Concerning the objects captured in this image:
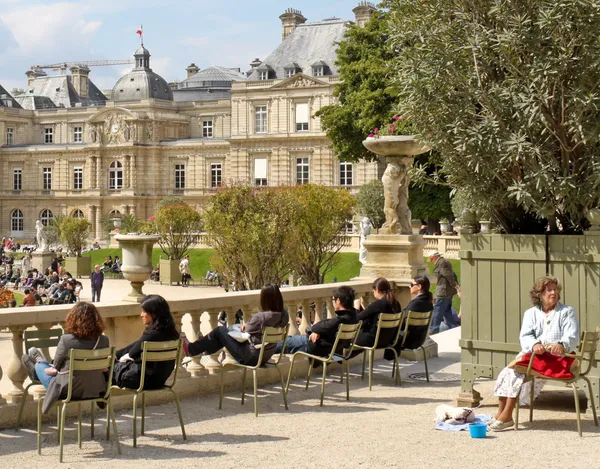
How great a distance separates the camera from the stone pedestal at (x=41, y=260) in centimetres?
4003

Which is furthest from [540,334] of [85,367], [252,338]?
[85,367]

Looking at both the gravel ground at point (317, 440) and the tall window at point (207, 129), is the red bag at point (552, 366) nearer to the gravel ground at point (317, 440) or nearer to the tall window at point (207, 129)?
the gravel ground at point (317, 440)

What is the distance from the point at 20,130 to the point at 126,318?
226 ft

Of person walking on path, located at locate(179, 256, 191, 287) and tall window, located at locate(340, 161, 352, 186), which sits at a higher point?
tall window, located at locate(340, 161, 352, 186)

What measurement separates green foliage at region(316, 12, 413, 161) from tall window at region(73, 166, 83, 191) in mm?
31157

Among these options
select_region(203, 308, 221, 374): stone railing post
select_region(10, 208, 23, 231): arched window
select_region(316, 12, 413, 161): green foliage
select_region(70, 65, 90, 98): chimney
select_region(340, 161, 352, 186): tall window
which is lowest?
select_region(203, 308, 221, 374): stone railing post

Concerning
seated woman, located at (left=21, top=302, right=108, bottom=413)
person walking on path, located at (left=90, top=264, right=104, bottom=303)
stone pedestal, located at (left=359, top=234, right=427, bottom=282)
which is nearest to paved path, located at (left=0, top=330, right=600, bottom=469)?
seated woman, located at (left=21, top=302, right=108, bottom=413)

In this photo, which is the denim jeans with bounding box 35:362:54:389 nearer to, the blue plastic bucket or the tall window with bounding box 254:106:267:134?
the blue plastic bucket

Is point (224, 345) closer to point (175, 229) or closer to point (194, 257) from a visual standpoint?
point (175, 229)

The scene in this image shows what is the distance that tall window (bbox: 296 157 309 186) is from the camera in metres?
57.2

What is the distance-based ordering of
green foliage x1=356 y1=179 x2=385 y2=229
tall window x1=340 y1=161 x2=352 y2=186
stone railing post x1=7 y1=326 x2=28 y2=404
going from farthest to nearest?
tall window x1=340 y1=161 x2=352 y2=186 → green foliage x1=356 y1=179 x2=385 y2=229 → stone railing post x1=7 y1=326 x2=28 y2=404

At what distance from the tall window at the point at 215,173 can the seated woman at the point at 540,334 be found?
55669 millimetres

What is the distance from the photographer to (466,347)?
813 cm

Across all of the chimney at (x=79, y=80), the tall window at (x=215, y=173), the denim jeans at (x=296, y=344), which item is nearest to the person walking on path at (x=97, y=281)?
the denim jeans at (x=296, y=344)
